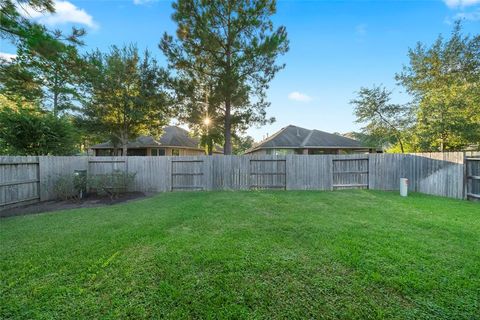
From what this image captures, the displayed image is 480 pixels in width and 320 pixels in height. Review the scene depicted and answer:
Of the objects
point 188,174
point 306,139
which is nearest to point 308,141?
point 306,139

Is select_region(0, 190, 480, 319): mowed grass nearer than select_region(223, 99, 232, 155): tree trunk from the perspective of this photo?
Yes

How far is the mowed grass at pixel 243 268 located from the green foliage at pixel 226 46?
9754mm

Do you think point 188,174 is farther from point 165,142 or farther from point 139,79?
point 165,142

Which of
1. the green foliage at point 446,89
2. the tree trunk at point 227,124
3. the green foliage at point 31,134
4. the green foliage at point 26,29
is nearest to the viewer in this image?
the green foliage at point 26,29

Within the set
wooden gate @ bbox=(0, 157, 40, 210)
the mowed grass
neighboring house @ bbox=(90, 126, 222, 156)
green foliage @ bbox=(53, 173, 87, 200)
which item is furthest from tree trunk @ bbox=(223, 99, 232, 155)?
the mowed grass

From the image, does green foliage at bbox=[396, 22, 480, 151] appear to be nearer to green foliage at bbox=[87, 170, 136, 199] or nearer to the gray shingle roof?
green foliage at bbox=[87, 170, 136, 199]

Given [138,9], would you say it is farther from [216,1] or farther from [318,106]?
[318,106]

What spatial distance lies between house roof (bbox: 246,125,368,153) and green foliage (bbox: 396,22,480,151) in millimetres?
5607

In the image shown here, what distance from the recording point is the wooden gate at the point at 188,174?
31.3 ft

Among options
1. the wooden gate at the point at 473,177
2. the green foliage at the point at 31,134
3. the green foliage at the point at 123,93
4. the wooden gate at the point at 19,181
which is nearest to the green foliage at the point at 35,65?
the green foliage at the point at 31,134

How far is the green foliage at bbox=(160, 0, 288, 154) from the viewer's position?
11.5 metres

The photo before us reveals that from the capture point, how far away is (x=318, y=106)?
605 inches

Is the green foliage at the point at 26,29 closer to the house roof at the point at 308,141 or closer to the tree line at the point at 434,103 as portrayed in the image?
the house roof at the point at 308,141

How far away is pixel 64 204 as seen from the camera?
6.73 metres
